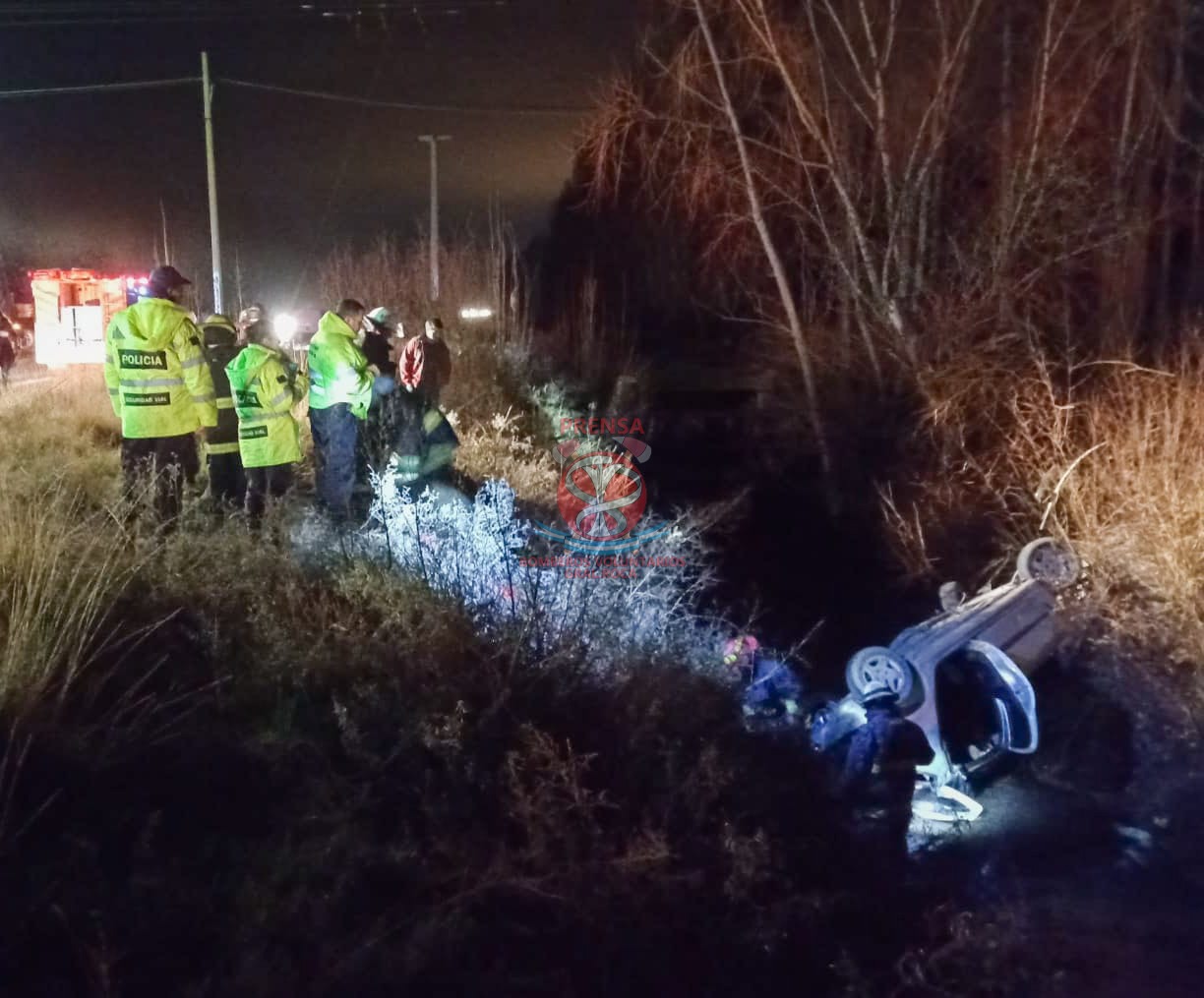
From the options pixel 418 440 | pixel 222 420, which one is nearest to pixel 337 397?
pixel 418 440

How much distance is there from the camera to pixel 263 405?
7.11 m

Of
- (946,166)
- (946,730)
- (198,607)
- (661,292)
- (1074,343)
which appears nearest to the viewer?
(198,607)

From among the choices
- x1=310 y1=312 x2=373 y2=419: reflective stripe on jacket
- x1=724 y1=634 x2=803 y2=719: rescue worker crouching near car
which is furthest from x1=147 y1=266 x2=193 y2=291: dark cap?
x1=724 y1=634 x2=803 y2=719: rescue worker crouching near car

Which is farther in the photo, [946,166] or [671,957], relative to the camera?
[946,166]

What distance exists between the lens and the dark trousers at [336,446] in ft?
24.6

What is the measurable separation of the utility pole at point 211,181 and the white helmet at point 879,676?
16756 millimetres

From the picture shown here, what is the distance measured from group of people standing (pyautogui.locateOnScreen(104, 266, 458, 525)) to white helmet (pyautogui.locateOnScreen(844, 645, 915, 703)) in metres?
2.89

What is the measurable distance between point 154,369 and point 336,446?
1.21 metres

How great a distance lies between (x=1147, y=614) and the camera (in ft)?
22.6

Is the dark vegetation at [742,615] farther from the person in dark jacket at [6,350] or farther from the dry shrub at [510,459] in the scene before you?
the person in dark jacket at [6,350]

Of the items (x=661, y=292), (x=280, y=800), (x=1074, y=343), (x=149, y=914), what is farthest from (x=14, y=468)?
(x=661, y=292)

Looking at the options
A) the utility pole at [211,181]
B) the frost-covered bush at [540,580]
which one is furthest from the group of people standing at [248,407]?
the utility pole at [211,181]

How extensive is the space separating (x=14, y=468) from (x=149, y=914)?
457 cm

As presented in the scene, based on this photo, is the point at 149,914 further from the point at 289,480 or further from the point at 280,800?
the point at 289,480
